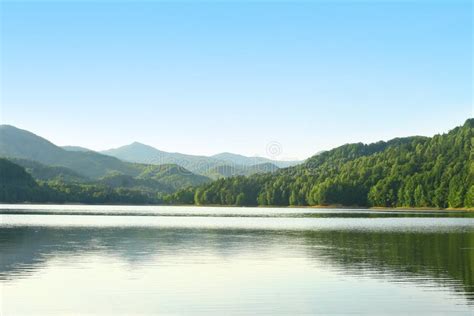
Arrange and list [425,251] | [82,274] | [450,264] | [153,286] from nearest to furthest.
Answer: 1. [153,286]
2. [82,274]
3. [450,264]
4. [425,251]

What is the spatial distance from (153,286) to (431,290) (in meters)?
15.2

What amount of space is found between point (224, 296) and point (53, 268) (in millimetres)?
15779

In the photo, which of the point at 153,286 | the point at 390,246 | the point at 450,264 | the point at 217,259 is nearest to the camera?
the point at 153,286

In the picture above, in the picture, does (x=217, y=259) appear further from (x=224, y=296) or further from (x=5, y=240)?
(x=5, y=240)

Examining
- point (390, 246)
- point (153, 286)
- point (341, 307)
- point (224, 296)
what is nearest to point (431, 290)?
point (341, 307)

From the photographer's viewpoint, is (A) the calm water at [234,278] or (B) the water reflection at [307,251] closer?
(A) the calm water at [234,278]

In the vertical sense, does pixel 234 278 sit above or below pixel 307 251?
below

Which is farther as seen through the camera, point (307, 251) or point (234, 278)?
point (307, 251)

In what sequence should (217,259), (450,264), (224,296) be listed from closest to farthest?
(224,296), (450,264), (217,259)

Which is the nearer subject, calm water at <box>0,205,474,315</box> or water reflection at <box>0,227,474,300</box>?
Answer: calm water at <box>0,205,474,315</box>

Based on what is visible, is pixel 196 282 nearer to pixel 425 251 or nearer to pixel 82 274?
pixel 82 274

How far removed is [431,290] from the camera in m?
36.3

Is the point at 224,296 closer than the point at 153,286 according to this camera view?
Yes

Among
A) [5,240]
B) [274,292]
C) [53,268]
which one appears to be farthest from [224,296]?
[5,240]
